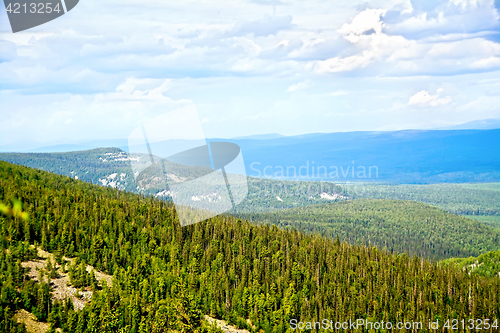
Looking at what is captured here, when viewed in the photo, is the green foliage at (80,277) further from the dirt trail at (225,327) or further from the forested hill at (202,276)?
the dirt trail at (225,327)

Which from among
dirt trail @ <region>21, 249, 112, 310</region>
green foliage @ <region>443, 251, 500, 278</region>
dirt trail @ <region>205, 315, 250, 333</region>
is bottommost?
green foliage @ <region>443, 251, 500, 278</region>

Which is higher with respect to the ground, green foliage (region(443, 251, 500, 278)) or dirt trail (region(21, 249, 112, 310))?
dirt trail (region(21, 249, 112, 310))

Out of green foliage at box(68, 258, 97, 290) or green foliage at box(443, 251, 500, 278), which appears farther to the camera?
green foliage at box(443, 251, 500, 278)

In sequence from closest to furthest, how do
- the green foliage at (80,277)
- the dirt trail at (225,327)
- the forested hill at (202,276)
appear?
the forested hill at (202,276) → the green foliage at (80,277) → the dirt trail at (225,327)

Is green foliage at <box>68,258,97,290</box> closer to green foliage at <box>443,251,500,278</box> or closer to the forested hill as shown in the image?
the forested hill

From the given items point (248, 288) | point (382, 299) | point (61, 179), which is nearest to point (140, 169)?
point (248, 288)

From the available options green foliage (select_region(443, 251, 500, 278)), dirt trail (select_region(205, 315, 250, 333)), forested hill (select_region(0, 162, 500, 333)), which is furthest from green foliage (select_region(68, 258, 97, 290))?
green foliage (select_region(443, 251, 500, 278))

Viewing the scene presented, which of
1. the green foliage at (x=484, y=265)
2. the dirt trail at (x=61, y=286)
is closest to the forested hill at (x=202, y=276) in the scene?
the dirt trail at (x=61, y=286)

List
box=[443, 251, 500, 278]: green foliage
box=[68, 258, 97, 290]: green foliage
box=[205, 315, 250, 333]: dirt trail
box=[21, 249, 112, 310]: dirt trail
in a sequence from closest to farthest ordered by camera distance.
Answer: box=[21, 249, 112, 310]: dirt trail → box=[68, 258, 97, 290]: green foliage → box=[205, 315, 250, 333]: dirt trail → box=[443, 251, 500, 278]: green foliage

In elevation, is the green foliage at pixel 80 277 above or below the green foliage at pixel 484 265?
above
